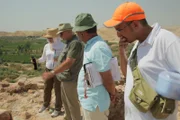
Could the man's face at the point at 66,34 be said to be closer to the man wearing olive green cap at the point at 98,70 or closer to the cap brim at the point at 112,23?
the man wearing olive green cap at the point at 98,70

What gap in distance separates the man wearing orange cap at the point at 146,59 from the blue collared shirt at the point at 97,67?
68cm

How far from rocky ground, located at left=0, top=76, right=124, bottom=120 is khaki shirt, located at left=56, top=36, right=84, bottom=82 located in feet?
3.63

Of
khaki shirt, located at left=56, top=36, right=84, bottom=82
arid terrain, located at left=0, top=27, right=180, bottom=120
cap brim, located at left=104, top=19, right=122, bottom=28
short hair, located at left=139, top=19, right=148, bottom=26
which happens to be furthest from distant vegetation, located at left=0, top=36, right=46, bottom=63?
short hair, located at left=139, top=19, right=148, bottom=26

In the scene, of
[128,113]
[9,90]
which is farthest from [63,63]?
[9,90]

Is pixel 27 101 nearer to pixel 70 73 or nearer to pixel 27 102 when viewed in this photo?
pixel 27 102

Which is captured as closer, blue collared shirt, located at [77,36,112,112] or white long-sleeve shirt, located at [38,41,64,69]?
blue collared shirt, located at [77,36,112,112]

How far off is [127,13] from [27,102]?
5.45 meters

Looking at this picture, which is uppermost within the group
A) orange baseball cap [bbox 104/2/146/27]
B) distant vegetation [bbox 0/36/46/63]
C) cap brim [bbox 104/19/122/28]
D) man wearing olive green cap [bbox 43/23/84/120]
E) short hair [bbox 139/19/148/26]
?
orange baseball cap [bbox 104/2/146/27]

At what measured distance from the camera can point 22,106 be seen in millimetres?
6578

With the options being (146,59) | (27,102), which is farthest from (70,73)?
(27,102)

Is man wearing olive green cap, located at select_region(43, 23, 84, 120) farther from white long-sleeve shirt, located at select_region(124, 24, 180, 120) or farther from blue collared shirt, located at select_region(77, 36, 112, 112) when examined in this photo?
white long-sleeve shirt, located at select_region(124, 24, 180, 120)

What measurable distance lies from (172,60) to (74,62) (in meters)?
2.40

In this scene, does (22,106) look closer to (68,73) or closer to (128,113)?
(68,73)

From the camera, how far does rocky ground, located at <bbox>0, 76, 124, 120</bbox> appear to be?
189 inches
